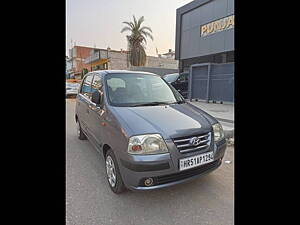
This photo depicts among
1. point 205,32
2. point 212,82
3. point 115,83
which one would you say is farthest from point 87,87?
point 205,32

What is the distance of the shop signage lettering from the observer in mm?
11633

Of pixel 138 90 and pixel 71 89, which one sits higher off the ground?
pixel 71 89

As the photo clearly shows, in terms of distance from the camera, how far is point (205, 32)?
43.7 ft

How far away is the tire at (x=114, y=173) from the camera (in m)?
2.62

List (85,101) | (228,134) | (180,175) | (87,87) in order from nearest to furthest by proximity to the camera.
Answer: (180,175) < (85,101) < (87,87) < (228,134)

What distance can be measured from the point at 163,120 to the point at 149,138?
0.37m

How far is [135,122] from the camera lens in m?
2.49

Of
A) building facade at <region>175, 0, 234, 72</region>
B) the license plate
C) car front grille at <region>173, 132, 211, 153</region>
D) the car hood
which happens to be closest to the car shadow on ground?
the license plate

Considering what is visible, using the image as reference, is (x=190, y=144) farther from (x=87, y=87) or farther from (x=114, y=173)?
(x=87, y=87)
